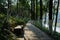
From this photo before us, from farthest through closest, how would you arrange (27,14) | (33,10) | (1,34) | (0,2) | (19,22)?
1. (27,14)
2. (33,10)
3. (19,22)
4. (0,2)
5. (1,34)

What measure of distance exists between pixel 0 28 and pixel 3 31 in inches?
6.8

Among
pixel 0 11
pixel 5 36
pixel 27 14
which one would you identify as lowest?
pixel 27 14

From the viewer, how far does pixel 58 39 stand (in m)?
9.97

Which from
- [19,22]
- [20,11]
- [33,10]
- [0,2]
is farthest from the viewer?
[20,11]

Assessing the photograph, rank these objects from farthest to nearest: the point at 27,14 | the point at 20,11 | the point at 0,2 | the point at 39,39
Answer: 1. the point at 27,14
2. the point at 20,11
3. the point at 39,39
4. the point at 0,2

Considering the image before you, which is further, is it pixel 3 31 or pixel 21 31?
pixel 21 31

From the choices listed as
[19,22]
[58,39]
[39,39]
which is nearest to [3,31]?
[39,39]

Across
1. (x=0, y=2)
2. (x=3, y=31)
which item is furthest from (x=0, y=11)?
(x=3, y=31)

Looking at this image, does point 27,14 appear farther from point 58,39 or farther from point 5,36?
point 5,36

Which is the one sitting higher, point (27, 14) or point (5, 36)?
point (5, 36)

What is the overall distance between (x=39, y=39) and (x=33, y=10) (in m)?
23.4

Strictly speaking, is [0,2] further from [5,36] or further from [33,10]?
[33,10]

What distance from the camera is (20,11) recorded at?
39219 mm

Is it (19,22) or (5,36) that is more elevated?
(5,36)
